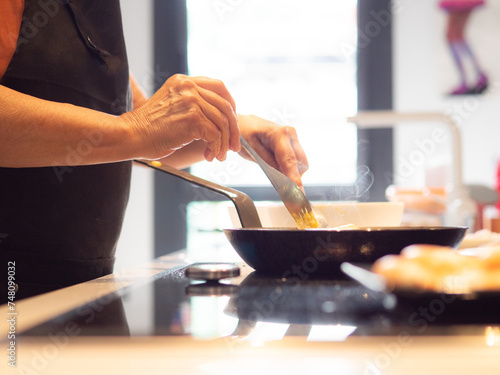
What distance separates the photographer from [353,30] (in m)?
2.79

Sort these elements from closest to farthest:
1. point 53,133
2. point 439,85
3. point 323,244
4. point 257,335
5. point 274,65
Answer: point 257,335 < point 323,244 < point 53,133 < point 274,65 < point 439,85

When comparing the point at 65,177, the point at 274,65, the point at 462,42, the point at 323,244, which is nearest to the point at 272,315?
the point at 323,244

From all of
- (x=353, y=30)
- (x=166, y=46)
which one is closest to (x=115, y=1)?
(x=166, y=46)

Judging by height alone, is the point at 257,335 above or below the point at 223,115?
below

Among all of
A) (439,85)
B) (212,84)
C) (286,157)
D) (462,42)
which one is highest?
(462,42)

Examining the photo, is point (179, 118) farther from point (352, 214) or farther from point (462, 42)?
point (462, 42)

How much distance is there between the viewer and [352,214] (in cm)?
80

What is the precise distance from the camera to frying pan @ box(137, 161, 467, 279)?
1.78 ft

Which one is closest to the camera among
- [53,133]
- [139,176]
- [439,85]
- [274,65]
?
[53,133]

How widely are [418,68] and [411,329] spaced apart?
10.1ft

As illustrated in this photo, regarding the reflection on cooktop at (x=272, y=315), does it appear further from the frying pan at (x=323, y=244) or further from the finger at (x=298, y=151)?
the finger at (x=298, y=151)

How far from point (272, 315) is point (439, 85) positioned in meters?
3.16

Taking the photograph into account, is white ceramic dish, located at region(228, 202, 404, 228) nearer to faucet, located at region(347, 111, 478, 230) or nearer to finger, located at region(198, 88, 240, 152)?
finger, located at region(198, 88, 240, 152)

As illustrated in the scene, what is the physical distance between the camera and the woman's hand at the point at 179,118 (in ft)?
2.29
